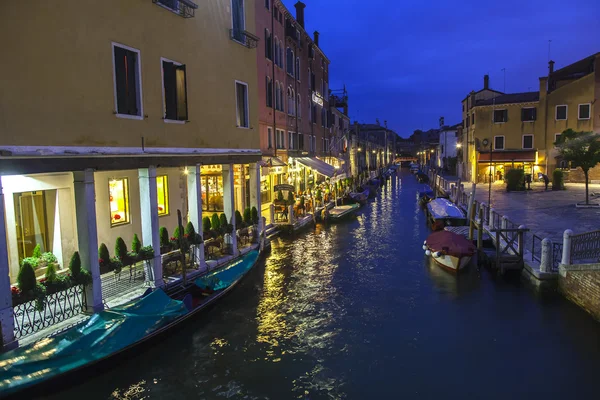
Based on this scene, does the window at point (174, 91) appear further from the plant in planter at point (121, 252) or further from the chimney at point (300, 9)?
the chimney at point (300, 9)

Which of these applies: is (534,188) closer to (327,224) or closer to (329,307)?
(327,224)

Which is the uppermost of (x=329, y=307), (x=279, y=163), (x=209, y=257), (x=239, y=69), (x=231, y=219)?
(x=239, y=69)

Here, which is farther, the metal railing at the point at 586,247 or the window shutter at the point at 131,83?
the metal railing at the point at 586,247

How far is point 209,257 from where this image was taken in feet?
49.4

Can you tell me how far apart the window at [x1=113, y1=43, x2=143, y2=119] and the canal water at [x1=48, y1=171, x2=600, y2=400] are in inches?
215

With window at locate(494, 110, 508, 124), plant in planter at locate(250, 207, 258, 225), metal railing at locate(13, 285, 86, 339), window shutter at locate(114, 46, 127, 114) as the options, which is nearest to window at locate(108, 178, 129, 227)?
window shutter at locate(114, 46, 127, 114)

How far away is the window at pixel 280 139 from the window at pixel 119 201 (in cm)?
1408

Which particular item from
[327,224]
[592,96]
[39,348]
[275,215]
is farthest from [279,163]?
[592,96]

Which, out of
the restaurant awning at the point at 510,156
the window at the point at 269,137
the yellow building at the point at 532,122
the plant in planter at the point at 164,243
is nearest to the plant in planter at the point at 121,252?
the plant in planter at the point at 164,243

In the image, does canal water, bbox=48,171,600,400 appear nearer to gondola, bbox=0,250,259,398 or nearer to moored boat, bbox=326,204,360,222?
gondola, bbox=0,250,259,398

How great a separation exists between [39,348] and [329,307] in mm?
7253

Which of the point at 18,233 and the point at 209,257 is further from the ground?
the point at 18,233

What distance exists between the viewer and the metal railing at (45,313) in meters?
8.37

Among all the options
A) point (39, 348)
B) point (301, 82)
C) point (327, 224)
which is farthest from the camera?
point (301, 82)
